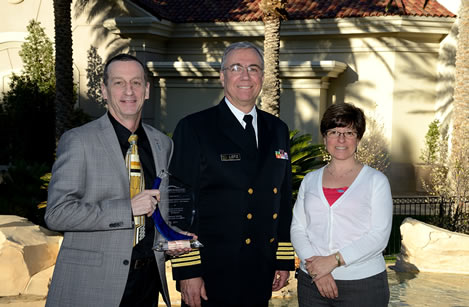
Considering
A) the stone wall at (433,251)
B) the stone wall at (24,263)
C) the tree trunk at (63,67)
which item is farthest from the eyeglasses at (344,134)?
the tree trunk at (63,67)

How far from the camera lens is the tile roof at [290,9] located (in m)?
18.6

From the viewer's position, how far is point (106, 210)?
3369mm

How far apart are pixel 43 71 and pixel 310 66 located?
9.16 metres

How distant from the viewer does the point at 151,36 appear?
20.3 m

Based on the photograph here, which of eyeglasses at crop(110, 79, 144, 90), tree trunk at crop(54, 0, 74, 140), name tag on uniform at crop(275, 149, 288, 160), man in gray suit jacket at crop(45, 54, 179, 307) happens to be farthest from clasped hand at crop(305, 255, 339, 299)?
tree trunk at crop(54, 0, 74, 140)

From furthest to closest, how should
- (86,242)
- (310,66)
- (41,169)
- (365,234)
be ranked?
(310,66) < (41,169) < (365,234) < (86,242)

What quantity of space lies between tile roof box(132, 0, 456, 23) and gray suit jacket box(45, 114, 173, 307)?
15686 millimetres

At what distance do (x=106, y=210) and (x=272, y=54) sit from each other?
10.9 m

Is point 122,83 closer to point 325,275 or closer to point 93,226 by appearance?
point 93,226

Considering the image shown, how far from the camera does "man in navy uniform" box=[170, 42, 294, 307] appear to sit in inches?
151

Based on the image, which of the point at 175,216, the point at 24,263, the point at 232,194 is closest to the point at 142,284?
the point at 175,216

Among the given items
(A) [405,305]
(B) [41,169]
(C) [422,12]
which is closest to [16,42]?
(B) [41,169]

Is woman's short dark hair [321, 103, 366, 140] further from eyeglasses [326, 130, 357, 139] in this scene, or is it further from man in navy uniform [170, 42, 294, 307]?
man in navy uniform [170, 42, 294, 307]

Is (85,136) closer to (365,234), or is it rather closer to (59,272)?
(59,272)
